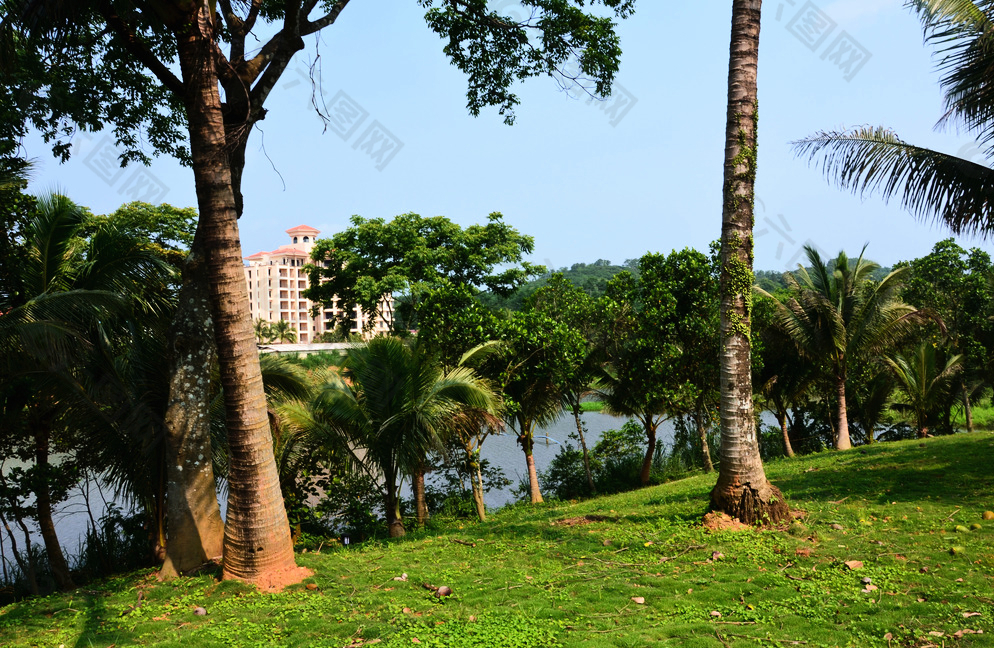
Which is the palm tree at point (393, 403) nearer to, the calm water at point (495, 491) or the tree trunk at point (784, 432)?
the calm water at point (495, 491)

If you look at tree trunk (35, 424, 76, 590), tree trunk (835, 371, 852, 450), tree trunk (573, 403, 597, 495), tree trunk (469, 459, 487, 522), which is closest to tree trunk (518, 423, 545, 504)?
tree trunk (469, 459, 487, 522)

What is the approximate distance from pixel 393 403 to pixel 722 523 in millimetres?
4717

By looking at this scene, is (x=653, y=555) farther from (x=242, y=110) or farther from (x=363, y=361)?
(x=242, y=110)

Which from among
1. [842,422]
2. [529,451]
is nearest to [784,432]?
[842,422]

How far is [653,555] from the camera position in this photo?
5.97 meters

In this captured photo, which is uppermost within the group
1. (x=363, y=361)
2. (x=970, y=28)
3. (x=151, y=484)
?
(x=970, y=28)

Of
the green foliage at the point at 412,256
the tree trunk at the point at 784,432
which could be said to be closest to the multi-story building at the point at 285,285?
the green foliage at the point at 412,256

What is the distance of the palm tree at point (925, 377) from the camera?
63.5 feet

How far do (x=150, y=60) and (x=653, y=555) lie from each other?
6847 mm

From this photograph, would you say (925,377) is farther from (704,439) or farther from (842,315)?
(704,439)

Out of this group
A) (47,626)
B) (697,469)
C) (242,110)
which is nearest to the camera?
(47,626)

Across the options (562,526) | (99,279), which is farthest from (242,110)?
(562,526)

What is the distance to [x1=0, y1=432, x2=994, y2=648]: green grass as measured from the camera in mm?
4215

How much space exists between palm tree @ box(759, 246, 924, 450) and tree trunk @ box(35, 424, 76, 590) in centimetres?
1639
